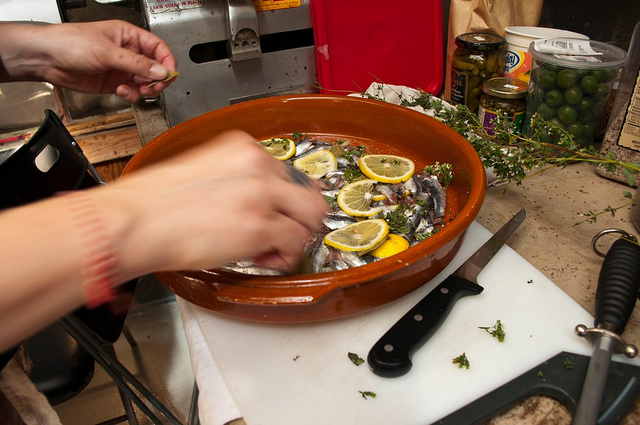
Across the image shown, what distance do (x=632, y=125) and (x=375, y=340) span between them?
899 mm

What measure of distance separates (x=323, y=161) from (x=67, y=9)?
4.04 feet

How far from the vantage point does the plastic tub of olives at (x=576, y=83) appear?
1.25 meters

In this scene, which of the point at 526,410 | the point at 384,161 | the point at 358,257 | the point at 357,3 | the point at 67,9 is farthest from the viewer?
the point at 67,9

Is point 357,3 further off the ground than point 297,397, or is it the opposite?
point 357,3

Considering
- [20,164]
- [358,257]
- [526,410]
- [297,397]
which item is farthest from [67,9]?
[526,410]

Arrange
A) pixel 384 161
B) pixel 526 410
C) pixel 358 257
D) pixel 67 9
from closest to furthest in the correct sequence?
pixel 526 410
pixel 358 257
pixel 384 161
pixel 67 9

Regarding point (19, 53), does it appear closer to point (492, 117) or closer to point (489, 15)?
point (492, 117)

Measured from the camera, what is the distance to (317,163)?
1.30m

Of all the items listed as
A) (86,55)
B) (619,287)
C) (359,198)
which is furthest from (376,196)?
(86,55)

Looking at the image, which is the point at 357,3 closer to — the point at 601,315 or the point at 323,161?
the point at 323,161

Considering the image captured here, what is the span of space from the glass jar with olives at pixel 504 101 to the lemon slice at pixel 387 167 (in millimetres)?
374

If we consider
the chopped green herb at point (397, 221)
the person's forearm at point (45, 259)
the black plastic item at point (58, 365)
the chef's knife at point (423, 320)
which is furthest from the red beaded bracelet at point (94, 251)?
the black plastic item at point (58, 365)

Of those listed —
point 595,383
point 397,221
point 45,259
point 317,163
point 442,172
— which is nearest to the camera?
point 45,259

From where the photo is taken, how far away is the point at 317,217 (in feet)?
2.15
